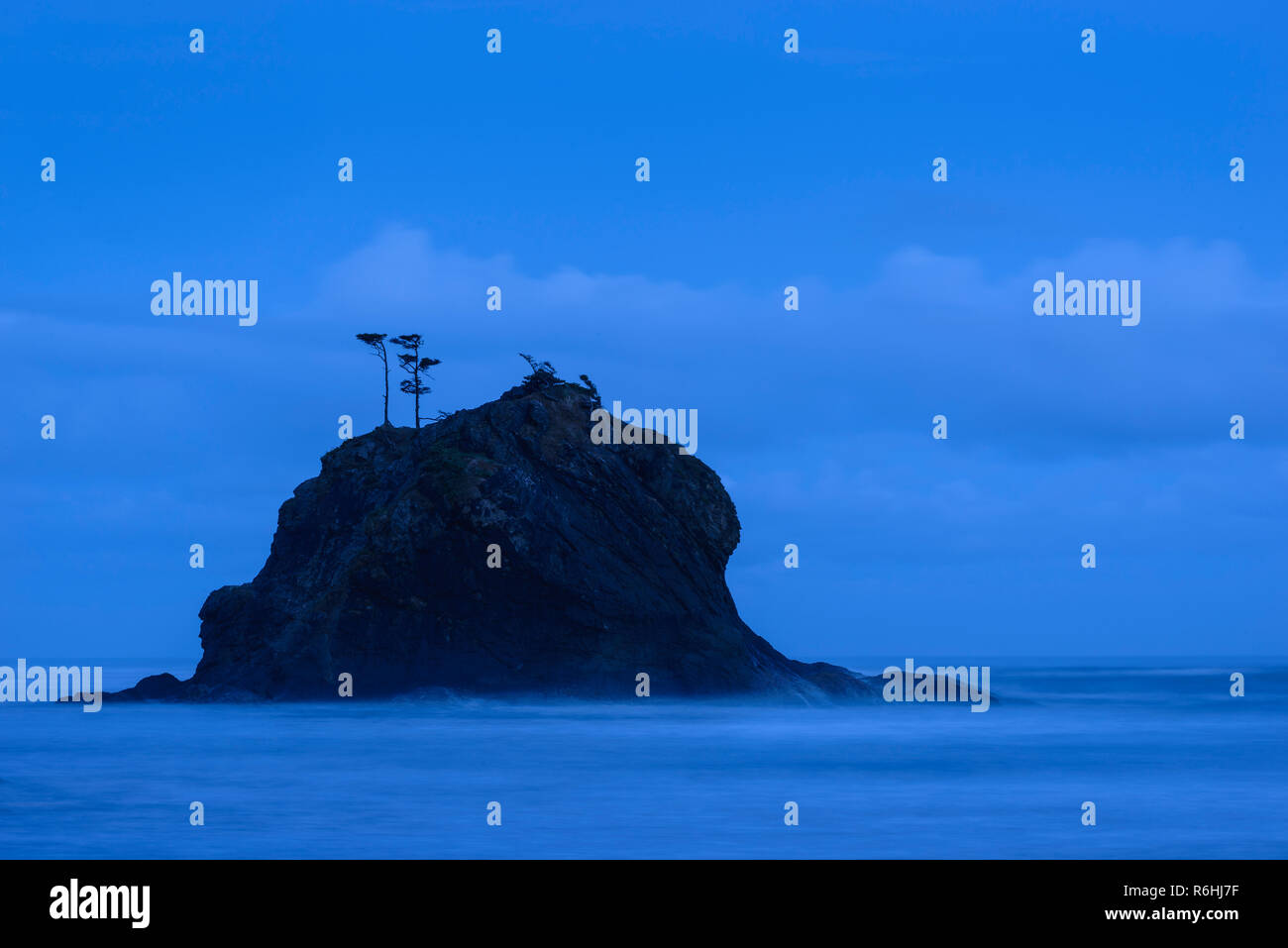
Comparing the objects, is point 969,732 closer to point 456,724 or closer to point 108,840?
point 456,724

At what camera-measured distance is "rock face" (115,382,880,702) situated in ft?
210

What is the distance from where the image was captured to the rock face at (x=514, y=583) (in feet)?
210

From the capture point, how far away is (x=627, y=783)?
3928 centimetres

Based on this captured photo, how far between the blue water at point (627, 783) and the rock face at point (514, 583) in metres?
2.21

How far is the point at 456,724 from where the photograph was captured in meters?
57.3

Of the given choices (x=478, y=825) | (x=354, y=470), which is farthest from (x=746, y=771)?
(x=354, y=470)

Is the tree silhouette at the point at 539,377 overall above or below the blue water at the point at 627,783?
above
